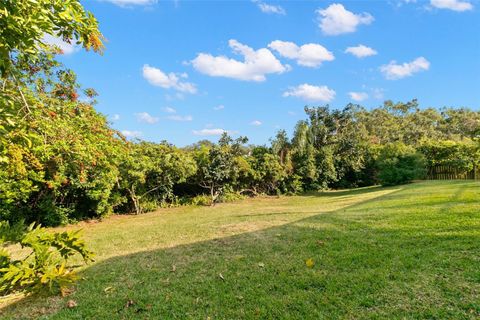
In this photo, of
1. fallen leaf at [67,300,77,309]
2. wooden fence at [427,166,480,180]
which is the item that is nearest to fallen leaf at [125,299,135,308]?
fallen leaf at [67,300,77,309]

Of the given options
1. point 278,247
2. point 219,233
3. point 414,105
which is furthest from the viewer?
point 414,105

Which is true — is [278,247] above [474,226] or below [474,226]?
below

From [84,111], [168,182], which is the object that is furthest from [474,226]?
[168,182]

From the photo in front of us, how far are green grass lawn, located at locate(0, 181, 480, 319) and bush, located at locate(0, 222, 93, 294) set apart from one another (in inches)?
9.1

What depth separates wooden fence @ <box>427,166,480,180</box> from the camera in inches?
651

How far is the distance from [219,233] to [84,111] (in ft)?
19.5

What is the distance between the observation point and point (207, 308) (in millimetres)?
2742

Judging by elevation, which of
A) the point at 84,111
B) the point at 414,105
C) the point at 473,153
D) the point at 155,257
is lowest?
the point at 155,257

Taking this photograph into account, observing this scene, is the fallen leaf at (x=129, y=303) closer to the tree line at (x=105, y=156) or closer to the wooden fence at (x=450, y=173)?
the tree line at (x=105, y=156)

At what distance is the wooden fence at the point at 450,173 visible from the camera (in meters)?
16.5


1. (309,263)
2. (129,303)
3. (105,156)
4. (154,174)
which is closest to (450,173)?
(154,174)

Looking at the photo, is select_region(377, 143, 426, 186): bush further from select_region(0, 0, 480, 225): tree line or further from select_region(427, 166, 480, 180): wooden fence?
select_region(427, 166, 480, 180): wooden fence

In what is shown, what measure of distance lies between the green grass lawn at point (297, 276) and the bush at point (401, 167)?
1154 cm

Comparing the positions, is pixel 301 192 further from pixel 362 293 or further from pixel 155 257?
pixel 362 293
